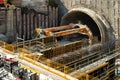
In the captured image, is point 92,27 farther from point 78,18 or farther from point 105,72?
point 105,72

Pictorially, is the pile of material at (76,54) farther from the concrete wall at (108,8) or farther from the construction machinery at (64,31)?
the concrete wall at (108,8)

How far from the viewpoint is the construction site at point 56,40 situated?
58.4 feet

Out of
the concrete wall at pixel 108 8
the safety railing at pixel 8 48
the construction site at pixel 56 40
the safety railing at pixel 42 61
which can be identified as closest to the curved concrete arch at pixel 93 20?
the construction site at pixel 56 40

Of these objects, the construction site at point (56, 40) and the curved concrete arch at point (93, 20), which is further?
the curved concrete arch at point (93, 20)

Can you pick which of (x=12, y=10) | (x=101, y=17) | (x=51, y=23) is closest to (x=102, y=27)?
(x=101, y=17)

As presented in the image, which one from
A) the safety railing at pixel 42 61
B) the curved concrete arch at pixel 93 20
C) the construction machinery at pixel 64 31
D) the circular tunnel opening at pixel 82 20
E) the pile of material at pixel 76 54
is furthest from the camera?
the circular tunnel opening at pixel 82 20

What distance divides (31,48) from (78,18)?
1082 cm

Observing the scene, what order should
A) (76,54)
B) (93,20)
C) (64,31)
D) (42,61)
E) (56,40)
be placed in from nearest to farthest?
(42,61) < (76,54) < (64,31) < (56,40) < (93,20)

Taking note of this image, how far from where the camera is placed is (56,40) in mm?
26906

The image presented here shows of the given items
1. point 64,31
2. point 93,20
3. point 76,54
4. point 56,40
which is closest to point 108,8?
point 93,20

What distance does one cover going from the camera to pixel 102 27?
87.1 feet

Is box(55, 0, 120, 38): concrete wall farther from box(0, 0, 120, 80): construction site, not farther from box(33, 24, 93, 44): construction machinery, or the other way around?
box(33, 24, 93, 44): construction machinery

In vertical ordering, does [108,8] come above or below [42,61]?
above

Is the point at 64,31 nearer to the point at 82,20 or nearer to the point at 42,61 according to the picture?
the point at 82,20
